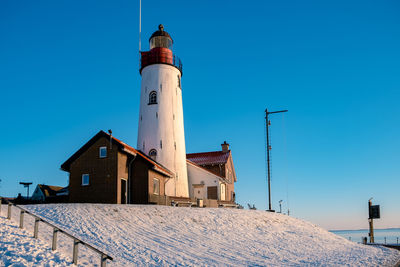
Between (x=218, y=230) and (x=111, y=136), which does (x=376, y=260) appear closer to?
(x=218, y=230)

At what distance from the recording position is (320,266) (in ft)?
55.4

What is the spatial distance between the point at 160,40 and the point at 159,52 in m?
1.73

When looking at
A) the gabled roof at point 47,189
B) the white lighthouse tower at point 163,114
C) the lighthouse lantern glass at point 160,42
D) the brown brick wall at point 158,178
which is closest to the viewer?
the brown brick wall at point 158,178

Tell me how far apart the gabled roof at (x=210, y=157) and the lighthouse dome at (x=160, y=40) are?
14.9 meters

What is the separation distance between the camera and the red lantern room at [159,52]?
3912cm

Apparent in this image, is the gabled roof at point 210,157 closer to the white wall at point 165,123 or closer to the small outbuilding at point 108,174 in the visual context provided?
the white wall at point 165,123

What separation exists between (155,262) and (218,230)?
892cm

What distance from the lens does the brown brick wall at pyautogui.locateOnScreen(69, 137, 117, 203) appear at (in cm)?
2791

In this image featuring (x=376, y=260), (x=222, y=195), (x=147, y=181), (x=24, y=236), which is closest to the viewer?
(x=24, y=236)

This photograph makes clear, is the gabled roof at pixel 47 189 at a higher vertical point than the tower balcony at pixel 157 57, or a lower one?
lower

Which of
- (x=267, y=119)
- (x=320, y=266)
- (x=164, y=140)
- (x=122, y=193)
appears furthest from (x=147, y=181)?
(x=320, y=266)

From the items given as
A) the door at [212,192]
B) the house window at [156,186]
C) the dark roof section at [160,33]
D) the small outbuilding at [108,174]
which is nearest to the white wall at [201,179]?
the door at [212,192]

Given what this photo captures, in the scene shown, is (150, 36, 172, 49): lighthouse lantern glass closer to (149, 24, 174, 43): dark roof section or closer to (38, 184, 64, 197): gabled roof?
(149, 24, 174, 43): dark roof section

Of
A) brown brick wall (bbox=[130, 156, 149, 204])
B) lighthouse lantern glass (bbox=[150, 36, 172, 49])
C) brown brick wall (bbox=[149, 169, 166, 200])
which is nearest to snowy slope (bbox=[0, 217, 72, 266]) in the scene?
brown brick wall (bbox=[130, 156, 149, 204])
